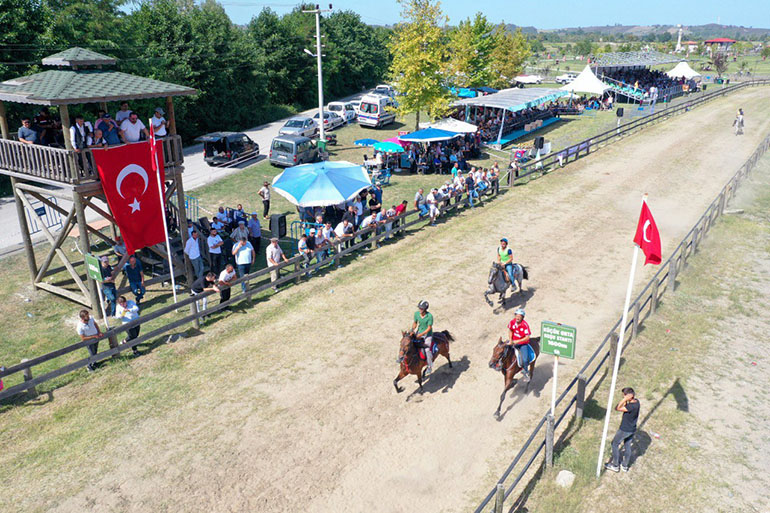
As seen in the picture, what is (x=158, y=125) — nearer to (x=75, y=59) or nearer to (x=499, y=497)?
(x=75, y=59)

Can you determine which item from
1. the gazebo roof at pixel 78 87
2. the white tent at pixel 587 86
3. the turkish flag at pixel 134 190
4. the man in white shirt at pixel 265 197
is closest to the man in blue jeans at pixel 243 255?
the turkish flag at pixel 134 190

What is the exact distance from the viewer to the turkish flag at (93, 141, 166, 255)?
1479 cm

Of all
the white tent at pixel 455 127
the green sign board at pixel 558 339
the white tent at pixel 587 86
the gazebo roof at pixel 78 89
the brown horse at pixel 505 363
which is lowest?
the brown horse at pixel 505 363

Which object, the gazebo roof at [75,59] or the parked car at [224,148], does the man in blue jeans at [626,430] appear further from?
the parked car at [224,148]

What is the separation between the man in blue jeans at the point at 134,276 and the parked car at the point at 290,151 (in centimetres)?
1572

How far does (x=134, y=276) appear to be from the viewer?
1572cm

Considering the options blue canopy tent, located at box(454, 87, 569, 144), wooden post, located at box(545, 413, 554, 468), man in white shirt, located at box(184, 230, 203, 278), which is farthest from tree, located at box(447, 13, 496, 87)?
wooden post, located at box(545, 413, 554, 468)

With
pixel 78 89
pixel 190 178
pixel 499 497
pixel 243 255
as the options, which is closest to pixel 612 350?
pixel 499 497

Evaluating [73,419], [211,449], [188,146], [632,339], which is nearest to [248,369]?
[211,449]

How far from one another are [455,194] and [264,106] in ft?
98.3

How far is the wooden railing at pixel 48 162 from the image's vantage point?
560 inches

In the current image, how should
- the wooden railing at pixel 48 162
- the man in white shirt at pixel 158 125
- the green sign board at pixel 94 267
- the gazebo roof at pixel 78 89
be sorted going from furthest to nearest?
the man in white shirt at pixel 158 125 < the wooden railing at pixel 48 162 < the gazebo roof at pixel 78 89 < the green sign board at pixel 94 267

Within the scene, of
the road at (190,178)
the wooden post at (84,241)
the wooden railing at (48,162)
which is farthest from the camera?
the road at (190,178)

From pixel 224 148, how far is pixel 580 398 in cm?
2680
